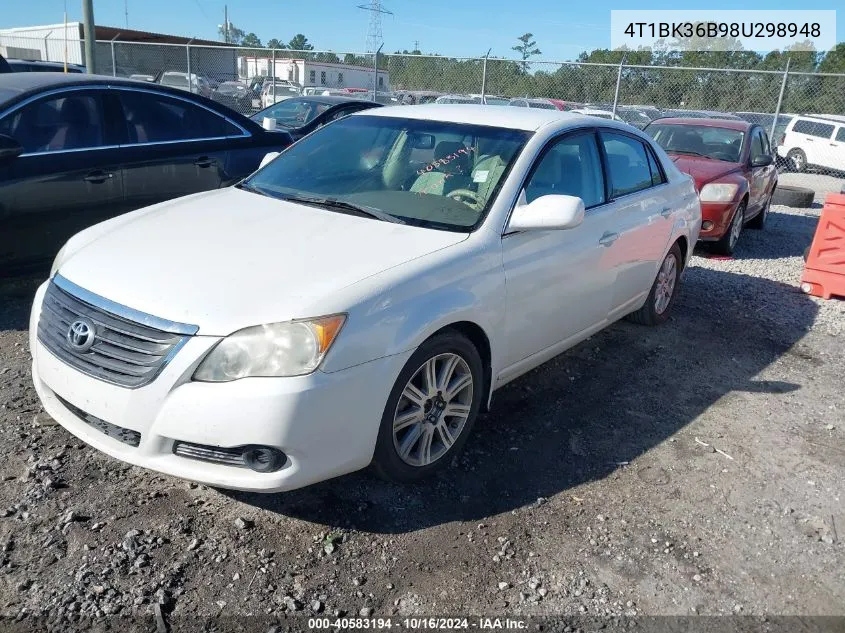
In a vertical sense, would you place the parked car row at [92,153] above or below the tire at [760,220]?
above

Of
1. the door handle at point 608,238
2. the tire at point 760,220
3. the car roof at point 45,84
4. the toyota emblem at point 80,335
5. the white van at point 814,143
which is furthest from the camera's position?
the white van at point 814,143

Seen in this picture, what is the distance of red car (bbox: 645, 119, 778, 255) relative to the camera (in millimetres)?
8008

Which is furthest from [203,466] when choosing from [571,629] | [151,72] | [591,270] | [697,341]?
[151,72]

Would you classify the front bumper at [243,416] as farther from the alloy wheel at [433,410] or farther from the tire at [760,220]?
the tire at [760,220]

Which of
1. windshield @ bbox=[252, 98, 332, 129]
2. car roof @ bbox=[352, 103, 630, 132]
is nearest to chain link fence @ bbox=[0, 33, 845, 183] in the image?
windshield @ bbox=[252, 98, 332, 129]

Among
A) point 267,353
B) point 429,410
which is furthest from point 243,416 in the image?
point 429,410

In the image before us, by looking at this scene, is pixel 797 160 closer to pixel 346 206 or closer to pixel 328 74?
pixel 346 206

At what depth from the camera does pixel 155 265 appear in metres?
2.95

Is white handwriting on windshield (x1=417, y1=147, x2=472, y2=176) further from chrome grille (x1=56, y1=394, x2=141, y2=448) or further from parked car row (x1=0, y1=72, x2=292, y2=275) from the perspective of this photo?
parked car row (x1=0, y1=72, x2=292, y2=275)

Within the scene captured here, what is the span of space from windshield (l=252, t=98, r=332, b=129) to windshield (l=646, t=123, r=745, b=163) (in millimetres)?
4781

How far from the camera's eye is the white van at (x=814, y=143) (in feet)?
61.2

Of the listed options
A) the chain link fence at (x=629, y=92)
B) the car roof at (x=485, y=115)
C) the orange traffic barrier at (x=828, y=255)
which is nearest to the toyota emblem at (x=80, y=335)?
the car roof at (x=485, y=115)

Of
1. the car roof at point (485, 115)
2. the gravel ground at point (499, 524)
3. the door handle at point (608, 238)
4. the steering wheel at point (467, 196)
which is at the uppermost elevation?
the car roof at point (485, 115)

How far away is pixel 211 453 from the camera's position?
2666mm
